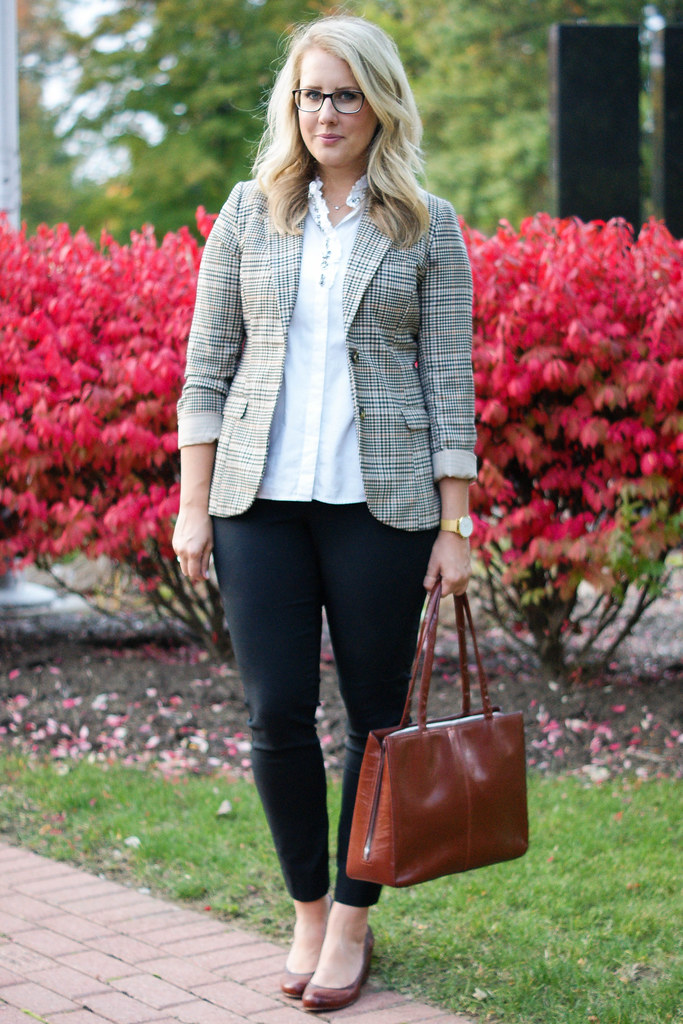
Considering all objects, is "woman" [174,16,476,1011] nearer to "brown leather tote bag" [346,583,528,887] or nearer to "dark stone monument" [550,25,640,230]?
"brown leather tote bag" [346,583,528,887]

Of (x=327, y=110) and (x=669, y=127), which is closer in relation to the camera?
(x=327, y=110)

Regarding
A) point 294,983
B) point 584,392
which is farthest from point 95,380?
point 294,983

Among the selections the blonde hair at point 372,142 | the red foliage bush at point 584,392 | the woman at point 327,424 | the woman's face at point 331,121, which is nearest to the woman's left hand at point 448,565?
the woman at point 327,424

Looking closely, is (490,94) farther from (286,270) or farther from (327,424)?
(327,424)

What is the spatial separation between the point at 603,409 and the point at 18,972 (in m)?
2.66

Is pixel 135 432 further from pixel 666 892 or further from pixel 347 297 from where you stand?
pixel 666 892

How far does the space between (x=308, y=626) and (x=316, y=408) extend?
0.46 meters

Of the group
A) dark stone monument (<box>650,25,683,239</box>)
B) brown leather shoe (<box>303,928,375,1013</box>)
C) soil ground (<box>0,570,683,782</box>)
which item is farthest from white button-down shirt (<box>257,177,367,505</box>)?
dark stone monument (<box>650,25,683,239</box>)

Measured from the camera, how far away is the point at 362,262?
235 cm

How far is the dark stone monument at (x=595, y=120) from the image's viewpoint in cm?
737

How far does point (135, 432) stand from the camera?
164 inches

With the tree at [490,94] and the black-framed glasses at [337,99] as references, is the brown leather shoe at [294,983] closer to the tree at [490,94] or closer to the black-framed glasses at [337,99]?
the black-framed glasses at [337,99]

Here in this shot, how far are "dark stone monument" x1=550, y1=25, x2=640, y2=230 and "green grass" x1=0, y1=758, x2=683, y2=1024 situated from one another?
4960mm

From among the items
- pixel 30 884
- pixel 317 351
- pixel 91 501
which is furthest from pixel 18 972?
pixel 91 501
